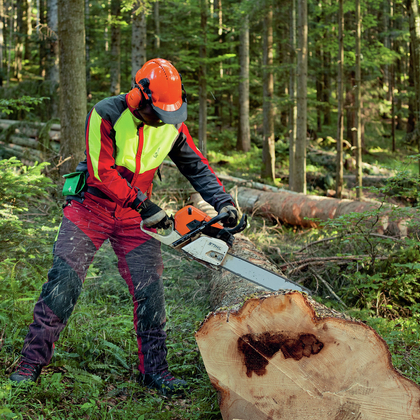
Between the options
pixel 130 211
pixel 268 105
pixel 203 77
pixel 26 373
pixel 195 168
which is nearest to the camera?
pixel 26 373

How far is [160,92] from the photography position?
2492 mm

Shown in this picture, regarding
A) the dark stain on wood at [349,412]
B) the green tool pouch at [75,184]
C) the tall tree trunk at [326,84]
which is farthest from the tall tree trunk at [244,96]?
the dark stain on wood at [349,412]

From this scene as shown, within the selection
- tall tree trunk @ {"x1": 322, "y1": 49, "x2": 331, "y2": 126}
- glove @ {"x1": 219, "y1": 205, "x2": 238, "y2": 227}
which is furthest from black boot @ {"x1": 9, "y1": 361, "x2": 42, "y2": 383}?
Answer: tall tree trunk @ {"x1": 322, "y1": 49, "x2": 331, "y2": 126}

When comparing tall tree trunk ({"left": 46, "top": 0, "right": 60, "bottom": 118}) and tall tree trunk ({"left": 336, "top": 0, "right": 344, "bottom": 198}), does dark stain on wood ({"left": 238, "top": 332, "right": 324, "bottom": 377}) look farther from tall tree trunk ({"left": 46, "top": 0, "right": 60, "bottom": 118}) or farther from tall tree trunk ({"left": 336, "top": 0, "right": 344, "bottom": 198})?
tall tree trunk ({"left": 46, "top": 0, "right": 60, "bottom": 118})

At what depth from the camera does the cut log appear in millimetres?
1960

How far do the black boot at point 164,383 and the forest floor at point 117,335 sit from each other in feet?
0.16

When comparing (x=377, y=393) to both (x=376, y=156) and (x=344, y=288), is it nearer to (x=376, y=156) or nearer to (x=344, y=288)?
(x=344, y=288)

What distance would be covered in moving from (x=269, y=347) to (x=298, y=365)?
171 mm

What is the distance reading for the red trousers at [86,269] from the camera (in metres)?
2.40

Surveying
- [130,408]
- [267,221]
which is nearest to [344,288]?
[130,408]

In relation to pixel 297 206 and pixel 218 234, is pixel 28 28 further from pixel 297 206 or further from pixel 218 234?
pixel 218 234

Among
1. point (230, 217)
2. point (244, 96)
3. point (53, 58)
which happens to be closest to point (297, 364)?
point (230, 217)

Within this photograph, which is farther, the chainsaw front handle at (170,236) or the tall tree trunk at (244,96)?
the tall tree trunk at (244,96)

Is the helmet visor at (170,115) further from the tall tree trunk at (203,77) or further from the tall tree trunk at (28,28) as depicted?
the tall tree trunk at (28,28)
